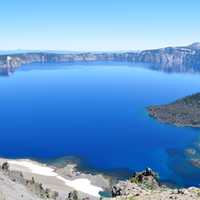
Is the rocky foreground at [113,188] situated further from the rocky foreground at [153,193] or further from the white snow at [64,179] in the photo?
the white snow at [64,179]

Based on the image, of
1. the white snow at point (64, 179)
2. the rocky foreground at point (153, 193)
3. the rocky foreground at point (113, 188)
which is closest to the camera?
the rocky foreground at point (153, 193)

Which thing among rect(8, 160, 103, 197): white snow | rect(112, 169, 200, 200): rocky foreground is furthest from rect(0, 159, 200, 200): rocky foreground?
rect(8, 160, 103, 197): white snow

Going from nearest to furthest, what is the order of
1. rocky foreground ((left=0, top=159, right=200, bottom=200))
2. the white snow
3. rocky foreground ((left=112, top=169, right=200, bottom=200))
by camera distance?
1. rocky foreground ((left=112, top=169, right=200, bottom=200))
2. rocky foreground ((left=0, top=159, right=200, bottom=200))
3. the white snow

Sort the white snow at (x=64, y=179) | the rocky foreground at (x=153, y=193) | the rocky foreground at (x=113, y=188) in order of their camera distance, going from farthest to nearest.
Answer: the white snow at (x=64, y=179)
the rocky foreground at (x=113, y=188)
the rocky foreground at (x=153, y=193)

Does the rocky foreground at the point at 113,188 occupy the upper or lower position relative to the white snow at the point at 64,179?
upper

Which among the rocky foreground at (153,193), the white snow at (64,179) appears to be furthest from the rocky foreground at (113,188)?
the white snow at (64,179)

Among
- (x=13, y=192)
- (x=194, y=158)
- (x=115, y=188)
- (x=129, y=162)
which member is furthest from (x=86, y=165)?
(x=115, y=188)

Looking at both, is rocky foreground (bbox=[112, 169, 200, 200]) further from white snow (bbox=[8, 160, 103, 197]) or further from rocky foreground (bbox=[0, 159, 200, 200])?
white snow (bbox=[8, 160, 103, 197])

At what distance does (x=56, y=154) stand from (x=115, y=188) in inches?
4504

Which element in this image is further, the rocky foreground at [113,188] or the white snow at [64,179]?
the white snow at [64,179]

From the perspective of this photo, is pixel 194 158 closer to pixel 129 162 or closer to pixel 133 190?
pixel 129 162

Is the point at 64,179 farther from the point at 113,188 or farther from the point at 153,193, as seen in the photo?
the point at 153,193

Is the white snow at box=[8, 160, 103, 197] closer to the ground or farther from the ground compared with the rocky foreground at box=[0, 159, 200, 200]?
closer to the ground

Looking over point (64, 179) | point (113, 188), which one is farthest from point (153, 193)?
point (64, 179)
